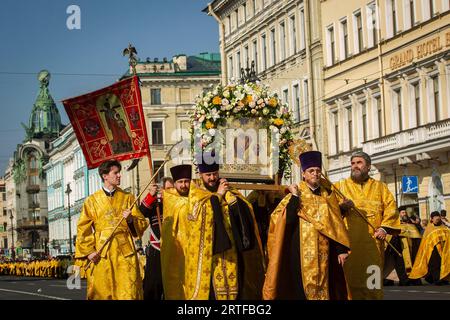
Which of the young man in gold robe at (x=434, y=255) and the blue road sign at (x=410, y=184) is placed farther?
the blue road sign at (x=410, y=184)

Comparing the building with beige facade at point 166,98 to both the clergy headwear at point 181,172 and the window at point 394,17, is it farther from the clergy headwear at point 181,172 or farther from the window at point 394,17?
the clergy headwear at point 181,172

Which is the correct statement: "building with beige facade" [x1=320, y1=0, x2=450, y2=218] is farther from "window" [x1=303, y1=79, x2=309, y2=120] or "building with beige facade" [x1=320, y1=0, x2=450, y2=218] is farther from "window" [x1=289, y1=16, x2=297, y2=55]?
"window" [x1=289, y1=16, x2=297, y2=55]

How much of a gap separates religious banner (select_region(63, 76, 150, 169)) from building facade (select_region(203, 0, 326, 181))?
36168mm

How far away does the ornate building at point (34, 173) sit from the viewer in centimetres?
17250

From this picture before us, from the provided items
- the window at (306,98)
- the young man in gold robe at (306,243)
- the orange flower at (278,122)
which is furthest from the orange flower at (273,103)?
the window at (306,98)

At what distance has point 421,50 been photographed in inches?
1845

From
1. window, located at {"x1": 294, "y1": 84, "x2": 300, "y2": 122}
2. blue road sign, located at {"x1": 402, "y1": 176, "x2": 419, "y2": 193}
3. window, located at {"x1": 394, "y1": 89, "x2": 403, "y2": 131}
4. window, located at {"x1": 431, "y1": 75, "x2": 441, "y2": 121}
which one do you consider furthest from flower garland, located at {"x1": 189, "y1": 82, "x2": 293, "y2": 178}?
window, located at {"x1": 294, "y1": 84, "x2": 300, "y2": 122}

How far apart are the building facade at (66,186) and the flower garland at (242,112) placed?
9367 cm

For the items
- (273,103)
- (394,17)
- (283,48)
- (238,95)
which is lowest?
(273,103)

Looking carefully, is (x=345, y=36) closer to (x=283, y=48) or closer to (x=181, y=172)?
(x=283, y=48)

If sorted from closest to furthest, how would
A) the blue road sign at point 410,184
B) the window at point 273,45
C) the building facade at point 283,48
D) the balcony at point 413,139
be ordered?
the blue road sign at point 410,184, the balcony at point 413,139, the building facade at point 283,48, the window at point 273,45

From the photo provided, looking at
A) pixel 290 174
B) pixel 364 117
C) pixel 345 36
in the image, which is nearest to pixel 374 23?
pixel 345 36

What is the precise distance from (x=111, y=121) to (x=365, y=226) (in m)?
3.63

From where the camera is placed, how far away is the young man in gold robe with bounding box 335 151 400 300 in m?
15.9
